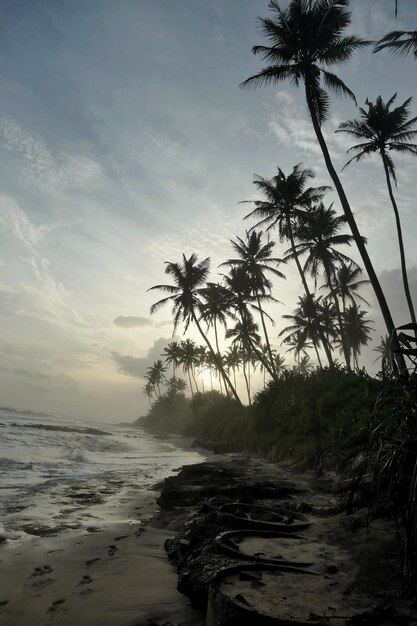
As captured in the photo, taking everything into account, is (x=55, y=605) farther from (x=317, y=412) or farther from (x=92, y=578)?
(x=317, y=412)

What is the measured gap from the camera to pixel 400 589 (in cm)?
284

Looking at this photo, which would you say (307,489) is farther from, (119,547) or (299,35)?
(299,35)

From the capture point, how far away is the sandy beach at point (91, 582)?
10.2ft

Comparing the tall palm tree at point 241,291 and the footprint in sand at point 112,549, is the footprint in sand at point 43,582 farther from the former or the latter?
the tall palm tree at point 241,291

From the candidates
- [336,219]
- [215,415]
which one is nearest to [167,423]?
[215,415]

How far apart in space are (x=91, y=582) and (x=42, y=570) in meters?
0.69

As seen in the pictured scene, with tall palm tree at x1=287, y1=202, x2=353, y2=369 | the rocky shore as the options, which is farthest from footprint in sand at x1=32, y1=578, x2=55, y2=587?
tall palm tree at x1=287, y1=202, x2=353, y2=369

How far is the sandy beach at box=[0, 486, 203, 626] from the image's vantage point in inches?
122

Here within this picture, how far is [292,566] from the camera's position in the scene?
333 cm

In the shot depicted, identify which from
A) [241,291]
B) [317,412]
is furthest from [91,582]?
[241,291]

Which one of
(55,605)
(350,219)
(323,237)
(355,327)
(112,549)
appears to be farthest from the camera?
(355,327)

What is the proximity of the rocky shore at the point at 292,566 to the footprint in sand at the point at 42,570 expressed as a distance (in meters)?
1.41

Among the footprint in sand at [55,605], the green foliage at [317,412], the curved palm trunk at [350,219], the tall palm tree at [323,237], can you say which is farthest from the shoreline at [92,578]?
the tall palm tree at [323,237]

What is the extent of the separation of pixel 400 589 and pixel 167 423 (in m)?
65.2
